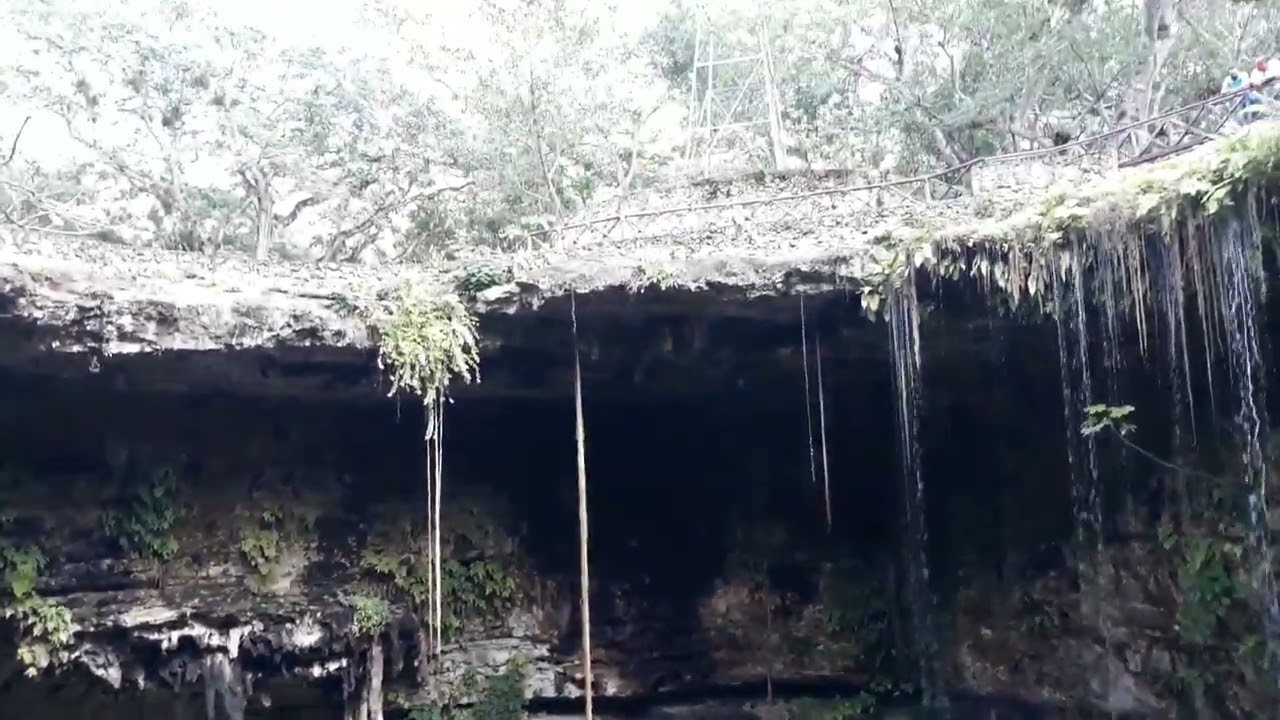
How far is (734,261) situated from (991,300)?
2.07 metres

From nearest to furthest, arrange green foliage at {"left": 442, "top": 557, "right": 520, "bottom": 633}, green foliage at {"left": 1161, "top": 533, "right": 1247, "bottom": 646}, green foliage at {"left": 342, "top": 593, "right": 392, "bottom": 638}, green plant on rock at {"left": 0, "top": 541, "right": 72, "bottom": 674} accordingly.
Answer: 1. green foliage at {"left": 1161, "top": 533, "right": 1247, "bottom": 646}
2. green plant on rock at {"left": 0, "top": 541, "right": 72, "bottom": 674}
3. green foliage at {"left": 342, "top": 593, "right": 392, "bottom": 638}
4. green foliage at {"left": 442, "top": 557, "right": 520, "bottom": 633}

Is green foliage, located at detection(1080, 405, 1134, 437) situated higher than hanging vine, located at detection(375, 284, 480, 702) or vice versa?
hanging vine, located at detection(375, 284, 480, 702)

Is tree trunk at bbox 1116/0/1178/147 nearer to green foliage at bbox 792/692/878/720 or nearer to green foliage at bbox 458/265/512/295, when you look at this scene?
green foliage at bbox 792/692/878/720

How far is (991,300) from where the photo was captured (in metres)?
8.35

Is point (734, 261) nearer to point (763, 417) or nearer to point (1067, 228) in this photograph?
point (1067, 228)

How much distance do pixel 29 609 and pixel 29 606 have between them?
34 millimetres

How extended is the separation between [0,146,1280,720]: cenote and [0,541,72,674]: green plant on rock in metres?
0.03

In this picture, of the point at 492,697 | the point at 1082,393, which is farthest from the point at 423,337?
the point at 1082,393

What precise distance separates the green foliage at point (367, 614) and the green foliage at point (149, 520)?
1870 mm

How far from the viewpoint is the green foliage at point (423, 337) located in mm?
9023

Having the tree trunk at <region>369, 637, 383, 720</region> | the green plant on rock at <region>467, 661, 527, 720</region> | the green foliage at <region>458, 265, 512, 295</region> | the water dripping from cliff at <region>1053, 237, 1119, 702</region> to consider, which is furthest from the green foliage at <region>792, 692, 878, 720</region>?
the green foliage at <region>458, 265, 512, 295</region>

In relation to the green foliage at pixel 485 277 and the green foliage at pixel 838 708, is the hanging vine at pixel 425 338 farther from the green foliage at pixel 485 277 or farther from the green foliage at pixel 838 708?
the green foliage at pixel 838 708

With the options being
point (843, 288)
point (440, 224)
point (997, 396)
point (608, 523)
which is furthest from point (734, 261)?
point (440, 224)

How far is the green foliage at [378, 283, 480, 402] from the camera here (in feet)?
29.6
